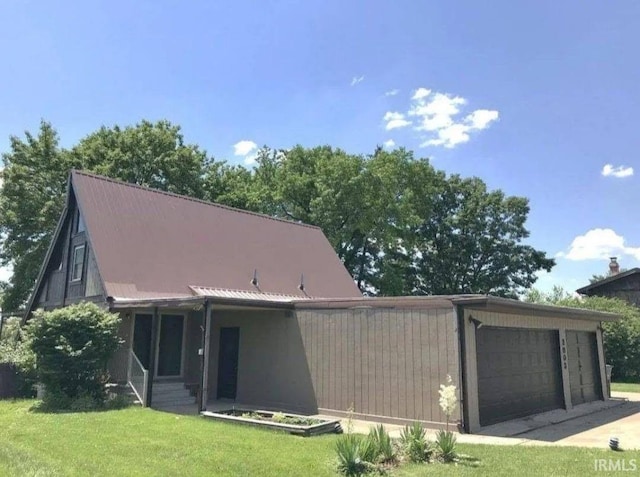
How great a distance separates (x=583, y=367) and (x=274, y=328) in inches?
372

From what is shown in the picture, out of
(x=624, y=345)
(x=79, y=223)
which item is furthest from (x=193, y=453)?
(x=624, y=345)

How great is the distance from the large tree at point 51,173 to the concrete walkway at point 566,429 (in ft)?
70.9

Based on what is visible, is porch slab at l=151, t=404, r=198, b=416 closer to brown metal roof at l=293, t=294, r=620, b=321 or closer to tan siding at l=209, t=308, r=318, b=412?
tan siding at l=209, t=308, r=318, b=412

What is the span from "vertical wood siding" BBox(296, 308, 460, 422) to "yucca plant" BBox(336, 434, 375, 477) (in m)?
3.70

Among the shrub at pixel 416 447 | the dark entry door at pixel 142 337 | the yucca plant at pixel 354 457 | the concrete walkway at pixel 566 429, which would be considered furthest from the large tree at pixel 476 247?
the yucca plant at pixel 354 457

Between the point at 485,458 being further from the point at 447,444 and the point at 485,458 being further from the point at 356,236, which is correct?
the point at 356,236

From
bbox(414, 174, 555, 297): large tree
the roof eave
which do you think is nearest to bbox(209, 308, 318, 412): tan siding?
the roof eave

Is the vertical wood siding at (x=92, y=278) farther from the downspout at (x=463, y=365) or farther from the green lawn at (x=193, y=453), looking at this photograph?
the downspout at (x=463, y=365)

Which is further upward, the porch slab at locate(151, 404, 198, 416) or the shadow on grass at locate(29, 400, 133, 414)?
the shadow on grass at locate(29, 400, 133, 414)

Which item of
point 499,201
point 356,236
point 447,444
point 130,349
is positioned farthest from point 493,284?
point 447,444

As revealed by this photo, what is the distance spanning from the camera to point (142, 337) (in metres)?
14.2

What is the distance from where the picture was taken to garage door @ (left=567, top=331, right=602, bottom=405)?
14.1 meters

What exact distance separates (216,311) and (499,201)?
94.2ft

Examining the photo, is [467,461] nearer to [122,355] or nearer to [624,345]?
[122,355]
